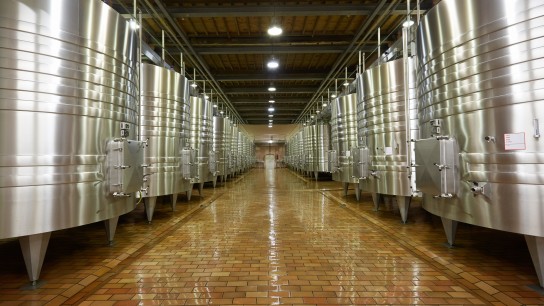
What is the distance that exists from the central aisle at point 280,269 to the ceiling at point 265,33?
15.4ft

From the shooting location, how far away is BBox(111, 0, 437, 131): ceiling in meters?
7.37

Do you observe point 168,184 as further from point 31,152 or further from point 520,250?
point 520,250

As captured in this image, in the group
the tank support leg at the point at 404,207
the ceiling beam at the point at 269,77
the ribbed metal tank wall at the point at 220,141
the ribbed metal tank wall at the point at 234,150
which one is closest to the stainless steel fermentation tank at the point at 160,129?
the tank support leg at the point at 404,207

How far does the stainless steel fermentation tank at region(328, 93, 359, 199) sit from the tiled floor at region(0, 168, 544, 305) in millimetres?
2555

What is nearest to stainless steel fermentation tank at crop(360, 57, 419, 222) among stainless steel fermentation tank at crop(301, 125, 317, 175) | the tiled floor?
the tiled floor

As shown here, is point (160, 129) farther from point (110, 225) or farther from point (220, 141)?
point (220, 141)

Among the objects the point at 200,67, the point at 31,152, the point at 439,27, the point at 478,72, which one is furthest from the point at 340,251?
the point at 200,67

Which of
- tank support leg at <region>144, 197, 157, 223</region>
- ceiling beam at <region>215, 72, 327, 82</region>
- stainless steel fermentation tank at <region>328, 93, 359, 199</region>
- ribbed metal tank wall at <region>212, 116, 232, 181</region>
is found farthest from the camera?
ceiling beam at <region>215, 72, 327, 82</region>

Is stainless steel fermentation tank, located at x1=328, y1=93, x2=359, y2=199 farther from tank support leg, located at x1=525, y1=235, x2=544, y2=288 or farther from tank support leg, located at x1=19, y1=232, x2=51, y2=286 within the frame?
tank support leg, located at x1=19, y1=232, x2=51, y2=286

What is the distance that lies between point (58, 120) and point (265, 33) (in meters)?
7.51

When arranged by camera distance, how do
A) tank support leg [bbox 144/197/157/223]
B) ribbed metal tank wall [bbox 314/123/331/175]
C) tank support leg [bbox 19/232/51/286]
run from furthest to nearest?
ribbed metal tank wall [bbox 314/123/331/175]
tank support leg [bbox 144/197/157/223]
tank support leg [bbox 19/232/51/286]

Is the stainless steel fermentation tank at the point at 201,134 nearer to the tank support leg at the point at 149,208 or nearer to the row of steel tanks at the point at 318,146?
the tank support leg at the point at 149,208

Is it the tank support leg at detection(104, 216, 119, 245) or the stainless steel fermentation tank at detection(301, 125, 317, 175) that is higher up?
the stainless steel fermentation tank at detection(301, 125, 317, 175)

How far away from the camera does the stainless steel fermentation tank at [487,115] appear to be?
2553mm
